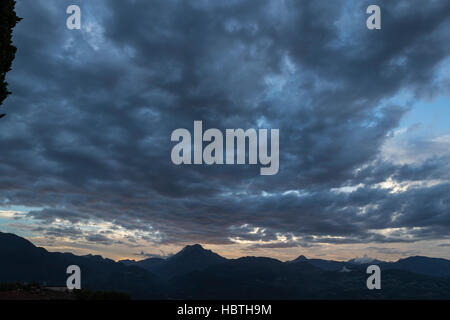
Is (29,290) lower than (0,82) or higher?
lower

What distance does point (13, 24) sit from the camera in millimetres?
30391

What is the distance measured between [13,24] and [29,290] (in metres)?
24.8

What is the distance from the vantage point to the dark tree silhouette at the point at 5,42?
94.2 ft

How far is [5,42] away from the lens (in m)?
29.1

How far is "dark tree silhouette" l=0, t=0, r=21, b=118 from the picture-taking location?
28.7m
